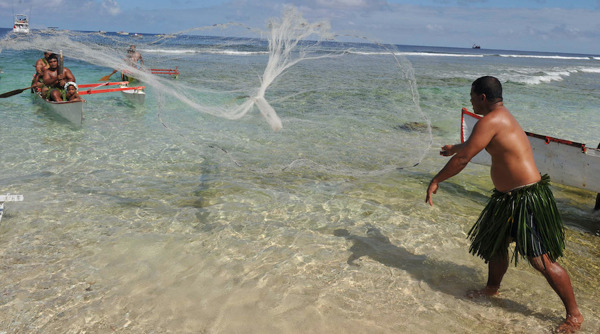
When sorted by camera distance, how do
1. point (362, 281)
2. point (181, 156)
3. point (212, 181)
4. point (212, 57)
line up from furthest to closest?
point (212, 57)
point (181, 156)
point (212, 181)
point (362, 281)

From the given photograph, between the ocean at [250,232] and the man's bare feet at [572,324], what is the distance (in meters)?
0.15

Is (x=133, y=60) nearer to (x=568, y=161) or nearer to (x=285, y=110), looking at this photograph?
(x=285, y=110)

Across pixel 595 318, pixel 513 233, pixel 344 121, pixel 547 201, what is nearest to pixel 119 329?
pixel 513 233

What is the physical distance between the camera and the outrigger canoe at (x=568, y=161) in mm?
5039

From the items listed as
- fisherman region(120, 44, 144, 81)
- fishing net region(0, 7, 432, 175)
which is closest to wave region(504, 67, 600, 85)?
fishing net region(0, 7, 432, 175)

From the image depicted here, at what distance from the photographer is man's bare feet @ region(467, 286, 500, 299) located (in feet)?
11.3

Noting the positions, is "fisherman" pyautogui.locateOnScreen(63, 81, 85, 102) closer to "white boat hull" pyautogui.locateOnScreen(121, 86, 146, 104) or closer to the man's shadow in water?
"white boat hull" pyautogui.locateOnScreen(121, 86, 146, 104)

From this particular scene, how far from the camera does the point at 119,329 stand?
9.84 feet

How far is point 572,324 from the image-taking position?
9.95 feet

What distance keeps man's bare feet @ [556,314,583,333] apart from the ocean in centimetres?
15

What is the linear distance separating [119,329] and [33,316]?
2.30 feet

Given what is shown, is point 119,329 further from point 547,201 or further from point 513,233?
point 547,201

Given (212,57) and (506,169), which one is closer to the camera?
(506,169)

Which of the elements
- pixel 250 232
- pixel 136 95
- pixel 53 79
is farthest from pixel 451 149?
pixel 136 95
